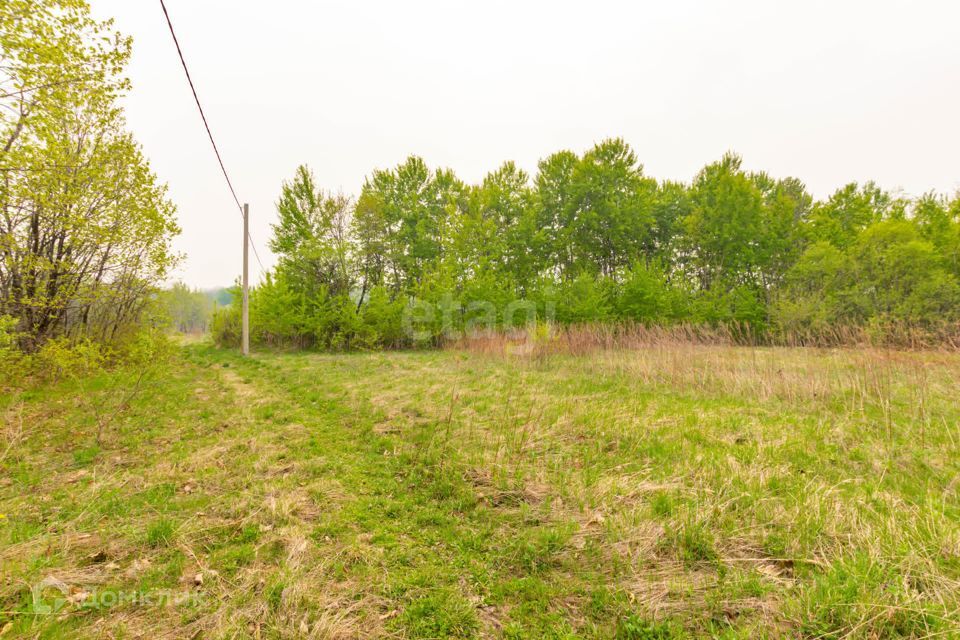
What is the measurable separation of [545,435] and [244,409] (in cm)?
601

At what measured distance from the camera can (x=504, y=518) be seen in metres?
3.12

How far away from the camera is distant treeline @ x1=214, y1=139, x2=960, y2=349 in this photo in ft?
56.8

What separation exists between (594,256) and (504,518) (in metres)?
24.5

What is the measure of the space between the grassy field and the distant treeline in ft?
41.1

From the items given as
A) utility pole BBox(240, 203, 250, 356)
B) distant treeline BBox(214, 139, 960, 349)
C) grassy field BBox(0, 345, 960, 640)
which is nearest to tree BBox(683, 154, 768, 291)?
distant treeline BBox(214, 139, 960, 349)

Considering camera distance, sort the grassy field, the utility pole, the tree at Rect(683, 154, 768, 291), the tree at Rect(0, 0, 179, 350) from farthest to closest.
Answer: the tree at Rect(683, 154, 768, 291) < the utility pole < the tree at Rect(0, 0, 179, 350) < the grassy field

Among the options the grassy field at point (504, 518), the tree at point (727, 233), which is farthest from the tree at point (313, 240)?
the tree at point (727, 233)

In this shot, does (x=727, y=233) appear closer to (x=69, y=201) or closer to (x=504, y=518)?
(x=504, y=518)

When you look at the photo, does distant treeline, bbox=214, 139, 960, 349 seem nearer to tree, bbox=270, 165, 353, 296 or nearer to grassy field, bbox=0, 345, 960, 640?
tree, bbox=270, 165, 353, 296

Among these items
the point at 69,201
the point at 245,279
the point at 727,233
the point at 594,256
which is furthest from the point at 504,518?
the point at 727,233

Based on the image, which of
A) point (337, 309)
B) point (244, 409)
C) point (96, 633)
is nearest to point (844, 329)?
point (96, 633)

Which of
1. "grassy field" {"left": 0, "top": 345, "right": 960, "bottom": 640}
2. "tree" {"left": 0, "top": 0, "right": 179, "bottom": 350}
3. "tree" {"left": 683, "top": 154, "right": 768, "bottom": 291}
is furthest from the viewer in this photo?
"tree" {"left": 683, "top": 154, "right": 768, "bottom": 291}

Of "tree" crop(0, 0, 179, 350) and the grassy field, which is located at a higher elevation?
"tree" crop(0, 0, 179, 350)

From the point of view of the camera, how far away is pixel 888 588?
1925 millimetres
